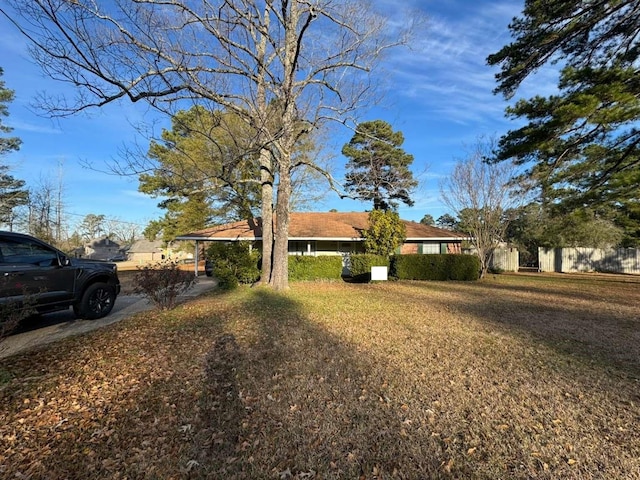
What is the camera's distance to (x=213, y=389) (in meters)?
3.69

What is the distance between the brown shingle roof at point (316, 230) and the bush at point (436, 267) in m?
2.38

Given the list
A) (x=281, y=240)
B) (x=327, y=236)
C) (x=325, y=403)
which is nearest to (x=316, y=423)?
(x=325, y=403)

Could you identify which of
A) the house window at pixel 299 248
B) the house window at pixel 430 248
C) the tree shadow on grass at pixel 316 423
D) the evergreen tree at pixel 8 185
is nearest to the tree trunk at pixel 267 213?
the house window at pixel 299 248

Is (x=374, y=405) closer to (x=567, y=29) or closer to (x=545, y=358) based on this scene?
(x=545, y=358)

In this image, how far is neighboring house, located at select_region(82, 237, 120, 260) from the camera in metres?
60.6

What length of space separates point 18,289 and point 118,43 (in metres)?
5.06

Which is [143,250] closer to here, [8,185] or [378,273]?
[8,185]

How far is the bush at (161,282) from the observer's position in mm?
7268

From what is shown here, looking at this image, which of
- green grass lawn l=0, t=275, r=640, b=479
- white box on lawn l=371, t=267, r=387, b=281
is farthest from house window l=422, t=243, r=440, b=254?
green grass lawn l=0, t=275, r=640, b=479

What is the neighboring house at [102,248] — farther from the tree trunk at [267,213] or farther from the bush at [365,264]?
the bush at [365,264]

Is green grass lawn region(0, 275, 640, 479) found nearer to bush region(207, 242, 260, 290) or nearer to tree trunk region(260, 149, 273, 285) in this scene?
bush region(207, 242, 260, 290)

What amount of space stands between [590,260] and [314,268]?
69.0 ft

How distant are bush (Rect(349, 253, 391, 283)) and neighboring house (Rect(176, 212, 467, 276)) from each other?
7.41 feet

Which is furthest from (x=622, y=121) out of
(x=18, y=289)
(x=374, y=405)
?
(x=18, y=289)
